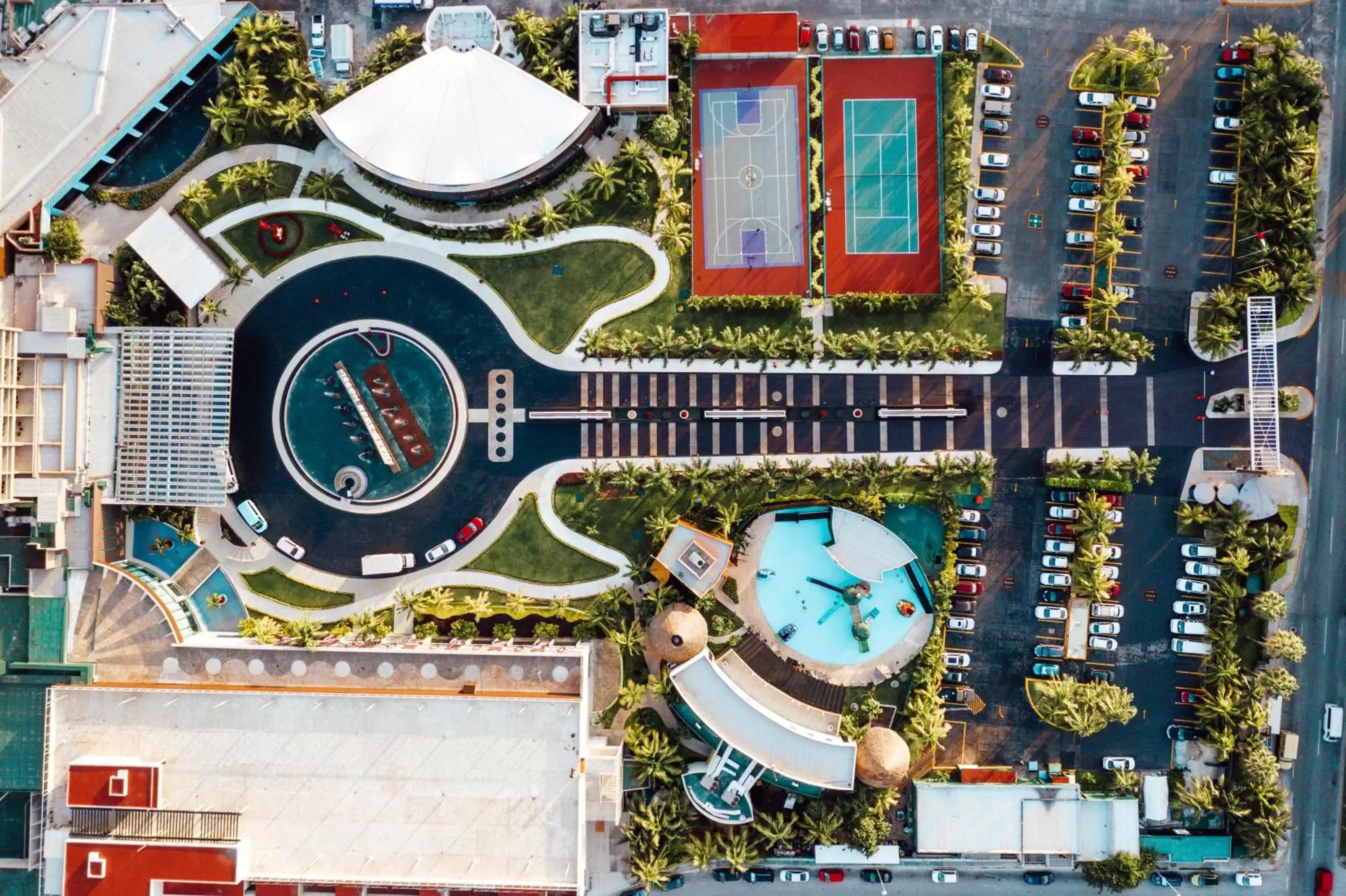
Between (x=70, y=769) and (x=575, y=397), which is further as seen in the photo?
(x=575, y=397)

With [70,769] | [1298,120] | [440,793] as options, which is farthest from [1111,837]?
[70,769]

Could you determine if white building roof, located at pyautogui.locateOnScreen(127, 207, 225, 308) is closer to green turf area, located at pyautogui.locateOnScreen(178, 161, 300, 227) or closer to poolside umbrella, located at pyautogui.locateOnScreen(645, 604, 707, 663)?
green turf area, located at pyautogui.locateOnScreen(178, 161, 300, 227)

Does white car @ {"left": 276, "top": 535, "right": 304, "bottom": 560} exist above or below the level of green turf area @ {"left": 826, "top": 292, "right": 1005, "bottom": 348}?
below

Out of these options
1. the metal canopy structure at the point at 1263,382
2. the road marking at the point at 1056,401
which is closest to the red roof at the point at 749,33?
the road marking at the point at 1056,401

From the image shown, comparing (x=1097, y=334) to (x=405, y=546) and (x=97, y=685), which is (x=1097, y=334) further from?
(x=97, y=685)

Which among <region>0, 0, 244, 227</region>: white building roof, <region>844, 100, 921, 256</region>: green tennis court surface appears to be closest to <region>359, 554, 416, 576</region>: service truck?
<region>0, 0, 244, 227</region>: white building roof
